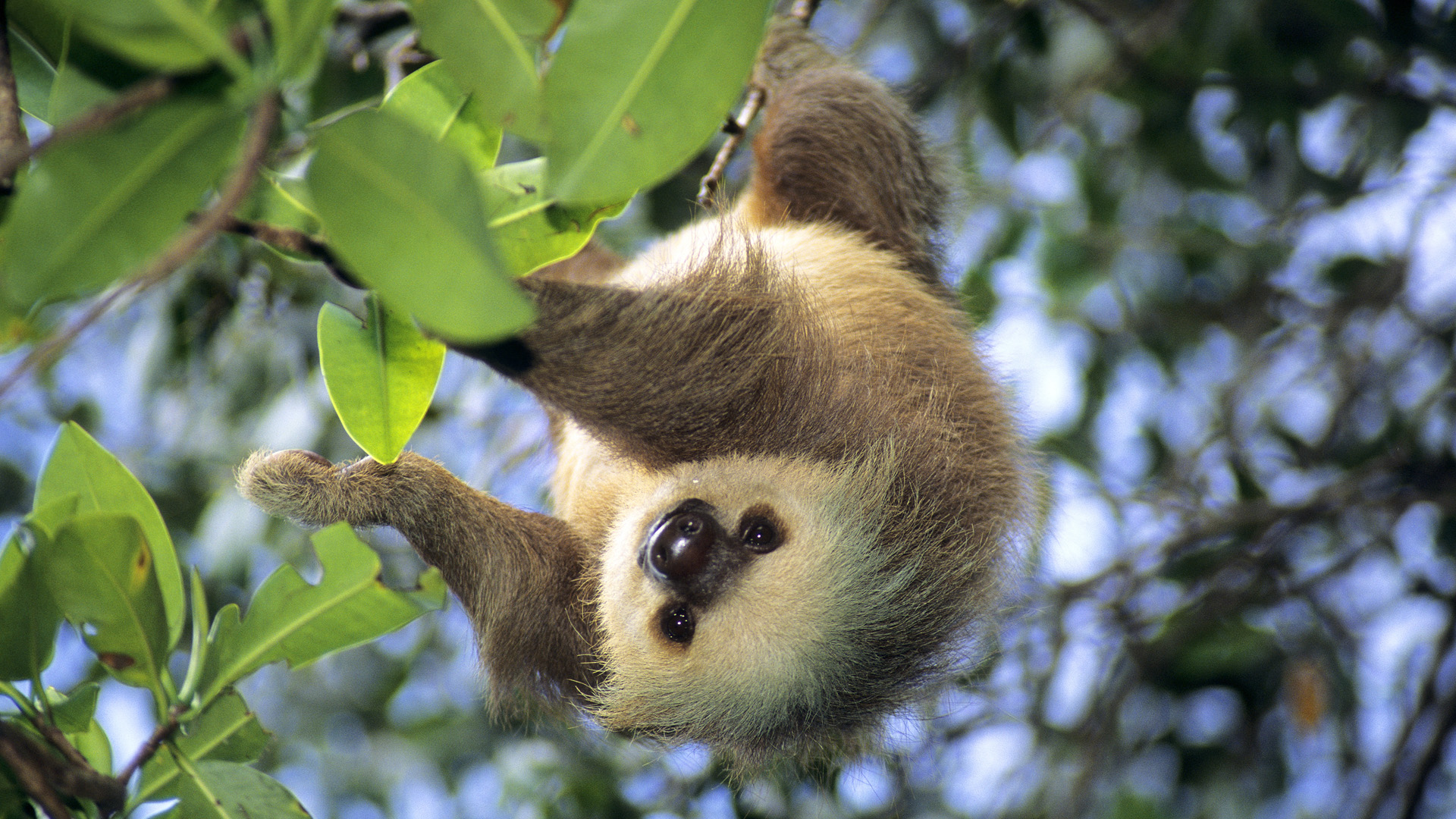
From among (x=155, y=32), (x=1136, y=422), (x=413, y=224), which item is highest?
(x=155, y=32)

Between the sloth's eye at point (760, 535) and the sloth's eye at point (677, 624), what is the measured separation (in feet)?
0.76

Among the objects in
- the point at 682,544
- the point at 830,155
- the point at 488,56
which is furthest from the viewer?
the point at 830,155

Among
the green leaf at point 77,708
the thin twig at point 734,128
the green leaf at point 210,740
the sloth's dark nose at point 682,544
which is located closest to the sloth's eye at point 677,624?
the sloth's dark nose at point 682,544

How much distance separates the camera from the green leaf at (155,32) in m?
0.83

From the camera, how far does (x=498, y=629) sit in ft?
8.31

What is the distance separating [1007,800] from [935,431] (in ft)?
5.88

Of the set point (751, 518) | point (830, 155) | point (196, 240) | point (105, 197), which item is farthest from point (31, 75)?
point (830, 155)

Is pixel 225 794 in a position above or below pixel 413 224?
below

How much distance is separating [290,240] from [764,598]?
1.43 m

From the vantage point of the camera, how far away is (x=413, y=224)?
901 mm

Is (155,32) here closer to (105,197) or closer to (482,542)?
(105,197)

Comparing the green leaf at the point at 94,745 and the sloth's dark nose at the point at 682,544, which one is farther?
the sloth's dark nose at the point at 682,544

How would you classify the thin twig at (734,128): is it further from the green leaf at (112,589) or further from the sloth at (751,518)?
the green leaf at (112,589)

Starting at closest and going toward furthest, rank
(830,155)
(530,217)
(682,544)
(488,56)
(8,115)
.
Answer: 1. (488,56)
2. (8,115)
3. (530,217)
4. (682,544)
5. (830,155)
